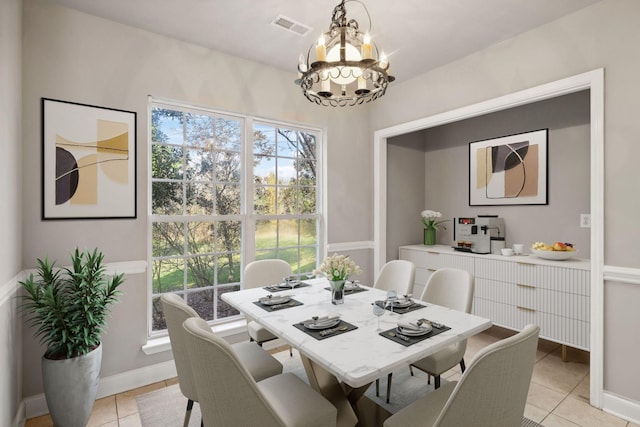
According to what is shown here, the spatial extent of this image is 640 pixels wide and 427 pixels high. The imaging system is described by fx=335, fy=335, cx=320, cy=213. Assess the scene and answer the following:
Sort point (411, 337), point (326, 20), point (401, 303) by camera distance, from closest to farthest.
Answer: point (411, 337) → point (401, 303) → point (326, 20)

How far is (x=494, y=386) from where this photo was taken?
3.85ft

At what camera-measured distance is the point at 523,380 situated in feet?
4.10

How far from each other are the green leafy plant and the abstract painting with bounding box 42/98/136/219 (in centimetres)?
42

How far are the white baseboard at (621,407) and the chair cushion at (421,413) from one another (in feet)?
5.30

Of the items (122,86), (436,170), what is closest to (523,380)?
(122,86)

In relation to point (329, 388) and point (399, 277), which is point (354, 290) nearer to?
point (399, 277)

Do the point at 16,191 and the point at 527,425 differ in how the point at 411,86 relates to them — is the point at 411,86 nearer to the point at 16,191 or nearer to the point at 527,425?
the point at 527,425

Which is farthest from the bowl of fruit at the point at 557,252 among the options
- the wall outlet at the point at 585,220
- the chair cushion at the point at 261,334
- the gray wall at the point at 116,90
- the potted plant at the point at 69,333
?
the potted plant at the point at 69,333

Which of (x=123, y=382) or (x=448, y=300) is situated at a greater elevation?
(x=448, y=300)

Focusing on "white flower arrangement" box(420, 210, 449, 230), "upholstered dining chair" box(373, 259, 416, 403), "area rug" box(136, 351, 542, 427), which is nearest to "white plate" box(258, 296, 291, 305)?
"area rug" box(136, 351, 542, 427)

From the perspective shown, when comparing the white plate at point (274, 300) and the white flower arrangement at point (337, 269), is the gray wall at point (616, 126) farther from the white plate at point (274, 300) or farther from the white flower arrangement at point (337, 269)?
the white plate at point (274, 300)

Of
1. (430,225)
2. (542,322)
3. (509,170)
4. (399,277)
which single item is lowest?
(542,322)

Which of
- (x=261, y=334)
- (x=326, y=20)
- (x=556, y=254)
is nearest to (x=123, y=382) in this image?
(x=261, y=334)

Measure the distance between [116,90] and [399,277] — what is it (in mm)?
2764
